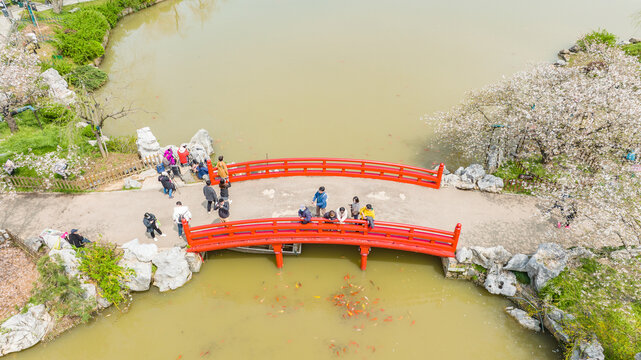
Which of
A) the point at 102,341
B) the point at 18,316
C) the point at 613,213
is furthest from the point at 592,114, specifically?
the point at 18,316

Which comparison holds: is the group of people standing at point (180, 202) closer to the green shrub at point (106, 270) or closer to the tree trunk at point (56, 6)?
the green shrub at point (106, 270)

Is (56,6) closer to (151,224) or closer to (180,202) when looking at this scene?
(151,224)

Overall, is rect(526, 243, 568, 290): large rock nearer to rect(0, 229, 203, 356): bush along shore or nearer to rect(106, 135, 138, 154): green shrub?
rect(0, 229, 203, 356): bush along shore

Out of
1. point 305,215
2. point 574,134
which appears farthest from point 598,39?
point 305,215

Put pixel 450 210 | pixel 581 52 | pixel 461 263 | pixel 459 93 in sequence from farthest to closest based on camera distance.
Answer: pixel 581 52 < pixel 459 93 < pixel 450 210 < pixel 461 263

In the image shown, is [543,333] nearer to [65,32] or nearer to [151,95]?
[151,95]

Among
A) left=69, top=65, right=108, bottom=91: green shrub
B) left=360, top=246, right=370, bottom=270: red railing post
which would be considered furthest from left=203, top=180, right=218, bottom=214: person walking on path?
left=69, top=65, right=108, bottom=91: green shrub
